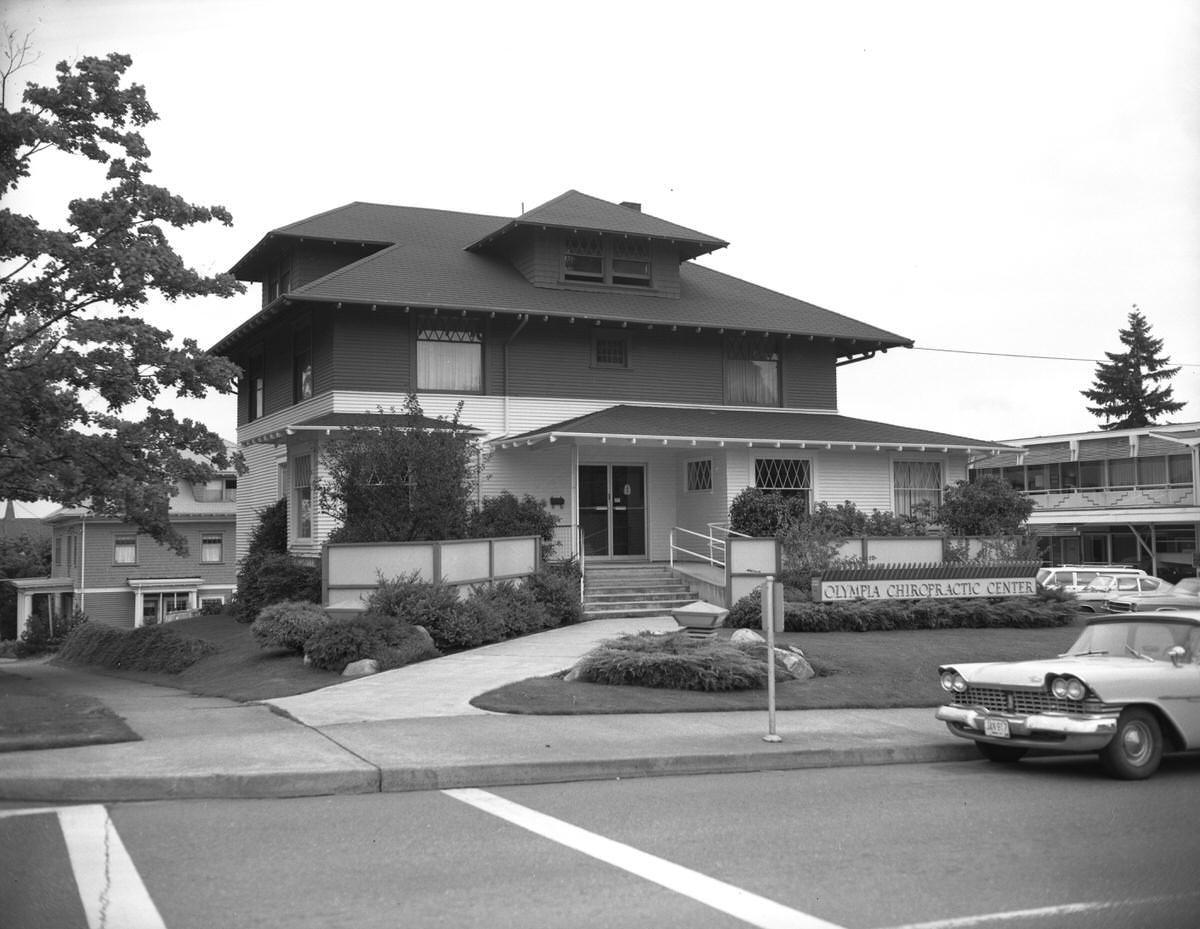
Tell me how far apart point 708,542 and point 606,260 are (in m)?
7.33

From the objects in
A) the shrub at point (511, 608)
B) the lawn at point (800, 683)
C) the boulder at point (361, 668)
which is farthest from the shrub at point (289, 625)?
the shrub at point (511, 608)

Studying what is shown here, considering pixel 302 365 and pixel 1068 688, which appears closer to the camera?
pixel 1068 688

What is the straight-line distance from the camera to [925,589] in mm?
21000

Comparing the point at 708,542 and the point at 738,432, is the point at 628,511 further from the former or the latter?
the point at 738,432

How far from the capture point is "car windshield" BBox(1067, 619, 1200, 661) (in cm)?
1059

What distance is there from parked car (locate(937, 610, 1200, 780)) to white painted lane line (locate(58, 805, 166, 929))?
7068 millimetres

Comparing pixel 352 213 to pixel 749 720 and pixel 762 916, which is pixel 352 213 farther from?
pixel 762 916

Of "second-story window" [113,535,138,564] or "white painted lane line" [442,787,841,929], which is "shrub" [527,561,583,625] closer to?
"white painted lane line" [442,787,841,929]

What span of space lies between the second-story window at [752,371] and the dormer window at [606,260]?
2676 mm

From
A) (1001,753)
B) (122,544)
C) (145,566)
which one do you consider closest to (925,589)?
(1001,753)

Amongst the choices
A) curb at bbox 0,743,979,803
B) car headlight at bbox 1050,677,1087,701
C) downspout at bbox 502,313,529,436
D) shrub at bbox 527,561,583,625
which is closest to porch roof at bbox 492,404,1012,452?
downspout at bbox 502,313,529,436

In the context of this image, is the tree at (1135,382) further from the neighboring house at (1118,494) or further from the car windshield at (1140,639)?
the car windshield at (1140,639)

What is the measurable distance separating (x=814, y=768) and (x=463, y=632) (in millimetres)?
8275

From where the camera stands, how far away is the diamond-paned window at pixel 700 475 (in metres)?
25.5
